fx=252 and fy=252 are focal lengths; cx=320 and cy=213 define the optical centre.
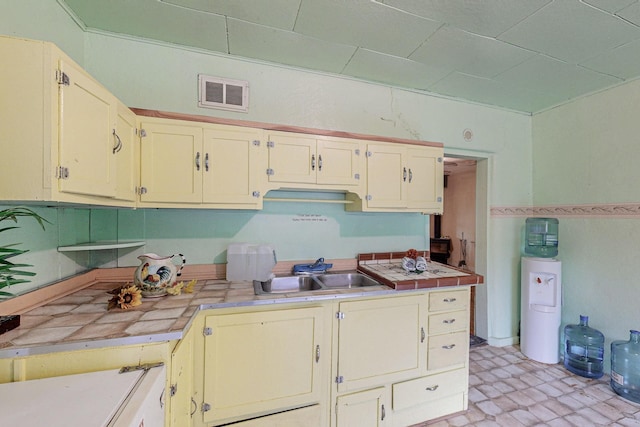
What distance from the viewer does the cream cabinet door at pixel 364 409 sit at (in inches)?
62.4

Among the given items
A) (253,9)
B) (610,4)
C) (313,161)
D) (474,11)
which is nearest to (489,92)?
(610,4)

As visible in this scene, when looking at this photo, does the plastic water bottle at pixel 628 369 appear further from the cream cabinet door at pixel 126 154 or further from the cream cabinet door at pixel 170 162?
the cream cabinet door at pixel 126 154

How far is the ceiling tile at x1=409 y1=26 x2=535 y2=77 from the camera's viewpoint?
178cm

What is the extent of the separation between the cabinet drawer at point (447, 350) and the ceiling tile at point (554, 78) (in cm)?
223

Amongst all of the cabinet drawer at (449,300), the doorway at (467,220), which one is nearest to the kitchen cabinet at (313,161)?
the cabinet drawer at (449,300)

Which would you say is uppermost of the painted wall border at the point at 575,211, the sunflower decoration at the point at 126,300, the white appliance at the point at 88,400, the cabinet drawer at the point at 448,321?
the painted wall border at the point at 575,211

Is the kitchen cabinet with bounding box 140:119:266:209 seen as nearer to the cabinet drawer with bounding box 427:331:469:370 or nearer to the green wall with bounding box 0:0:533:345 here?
the green wall with bounding box 0:0:533:345

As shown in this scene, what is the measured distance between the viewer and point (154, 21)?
66.3 inches

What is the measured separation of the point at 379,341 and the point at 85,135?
76.8 inches

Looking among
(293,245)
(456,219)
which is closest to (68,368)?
(293,245)

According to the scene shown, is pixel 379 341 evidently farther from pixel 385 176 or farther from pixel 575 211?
pixel 575 211

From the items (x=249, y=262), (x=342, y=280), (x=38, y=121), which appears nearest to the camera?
(x=38, y=121)

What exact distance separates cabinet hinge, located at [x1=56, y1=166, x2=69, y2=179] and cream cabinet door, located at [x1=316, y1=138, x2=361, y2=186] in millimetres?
1320

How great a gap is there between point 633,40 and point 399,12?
1.72 metres
